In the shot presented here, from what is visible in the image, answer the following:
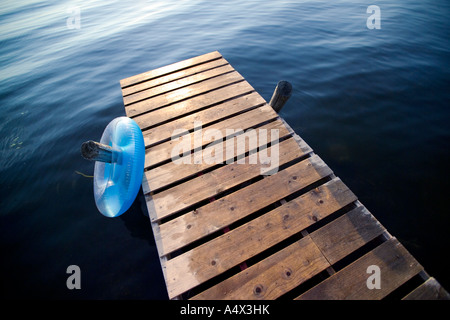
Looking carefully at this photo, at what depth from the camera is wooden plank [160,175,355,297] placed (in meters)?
2.33

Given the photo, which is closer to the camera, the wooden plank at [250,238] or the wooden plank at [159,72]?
the wooden plank at [250,238]

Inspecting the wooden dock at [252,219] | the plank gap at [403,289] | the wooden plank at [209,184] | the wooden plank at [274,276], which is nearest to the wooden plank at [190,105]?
the wooden dock at [252,219]

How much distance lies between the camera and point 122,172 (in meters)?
2.70

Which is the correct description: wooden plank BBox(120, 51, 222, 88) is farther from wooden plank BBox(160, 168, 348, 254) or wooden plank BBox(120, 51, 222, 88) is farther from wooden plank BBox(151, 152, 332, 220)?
wooden plank BBox(160, 168, 348, 254)

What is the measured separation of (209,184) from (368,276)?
2.40 meters

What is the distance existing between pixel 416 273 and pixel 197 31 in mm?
12408

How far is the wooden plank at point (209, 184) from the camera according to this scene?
2894mm

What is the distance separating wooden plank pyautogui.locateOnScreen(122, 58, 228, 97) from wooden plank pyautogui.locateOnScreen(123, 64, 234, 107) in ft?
0.41

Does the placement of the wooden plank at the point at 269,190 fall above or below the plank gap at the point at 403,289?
above

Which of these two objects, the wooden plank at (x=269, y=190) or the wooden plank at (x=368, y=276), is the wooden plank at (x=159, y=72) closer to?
the wooden plank at (x=269, y=190)

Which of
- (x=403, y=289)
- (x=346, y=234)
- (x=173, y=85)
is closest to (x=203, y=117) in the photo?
(x=173, y=85)

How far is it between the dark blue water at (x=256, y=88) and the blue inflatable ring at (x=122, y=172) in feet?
3.55

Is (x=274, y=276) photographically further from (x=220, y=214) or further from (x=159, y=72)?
(x=159, y=72)
